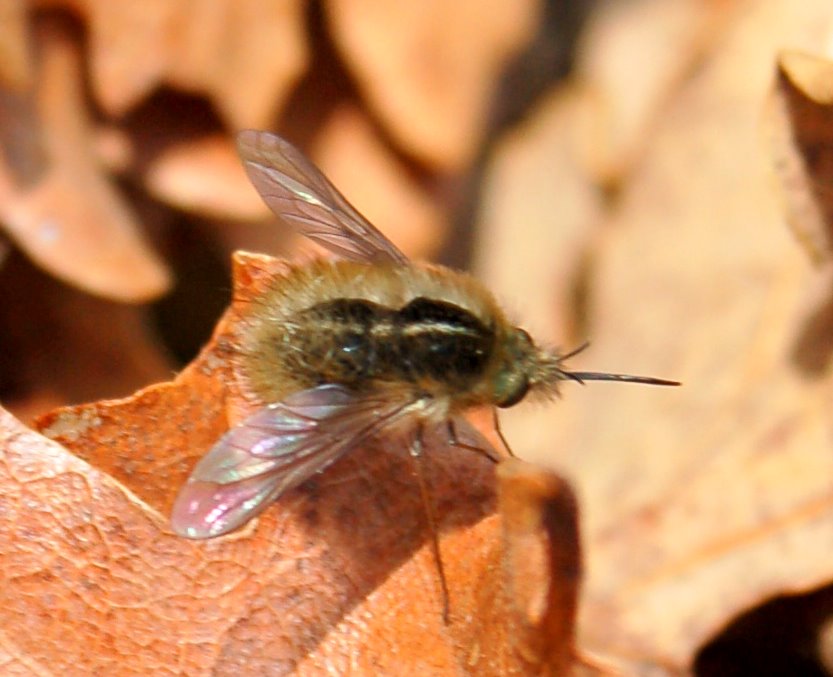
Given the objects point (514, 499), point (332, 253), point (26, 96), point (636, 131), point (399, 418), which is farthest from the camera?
point (636, 131)

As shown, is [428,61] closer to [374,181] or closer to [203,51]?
[374,181]

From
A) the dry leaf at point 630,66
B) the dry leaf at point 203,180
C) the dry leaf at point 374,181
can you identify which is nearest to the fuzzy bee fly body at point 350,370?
the dry leaf at point 203,180

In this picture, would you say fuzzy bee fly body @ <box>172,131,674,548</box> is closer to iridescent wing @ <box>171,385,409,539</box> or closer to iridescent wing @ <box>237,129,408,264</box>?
iridescent wing @ <box>171,385,409,539</box>

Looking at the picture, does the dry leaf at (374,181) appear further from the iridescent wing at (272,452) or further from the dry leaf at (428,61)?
the iridescent wing at (272,452)

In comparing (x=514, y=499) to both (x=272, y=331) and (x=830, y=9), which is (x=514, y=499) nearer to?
(x=272, y=331)

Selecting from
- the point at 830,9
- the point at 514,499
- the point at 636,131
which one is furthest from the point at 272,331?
the point at 636,131

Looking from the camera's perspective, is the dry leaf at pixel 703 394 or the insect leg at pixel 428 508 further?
the dry leaf at pixel 703 394

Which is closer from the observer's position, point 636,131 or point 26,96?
point 26,96
